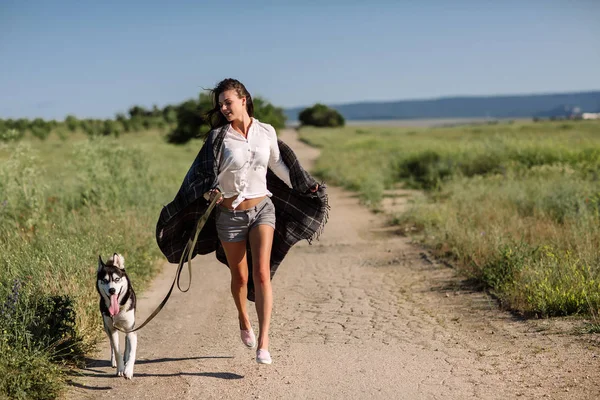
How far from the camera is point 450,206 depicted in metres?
14.1

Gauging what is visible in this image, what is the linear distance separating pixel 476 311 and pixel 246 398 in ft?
10.7

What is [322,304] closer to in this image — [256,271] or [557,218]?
[256,271]

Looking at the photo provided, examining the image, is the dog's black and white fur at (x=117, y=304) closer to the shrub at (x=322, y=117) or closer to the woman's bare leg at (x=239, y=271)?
the woman's bare leg at (x=239, y=271)

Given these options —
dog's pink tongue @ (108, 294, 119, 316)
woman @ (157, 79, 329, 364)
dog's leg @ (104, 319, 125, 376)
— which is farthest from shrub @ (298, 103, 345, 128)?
dog's pink tongue @ (108, 294, 119, 316)

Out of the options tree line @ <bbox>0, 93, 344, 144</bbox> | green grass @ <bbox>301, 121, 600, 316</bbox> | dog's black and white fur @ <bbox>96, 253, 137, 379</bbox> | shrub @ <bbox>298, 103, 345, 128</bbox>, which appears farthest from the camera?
shrub @ <bbox>298, 103, 345, 128</bbox>

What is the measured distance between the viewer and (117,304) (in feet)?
18.0

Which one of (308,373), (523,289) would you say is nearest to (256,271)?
(308,373)

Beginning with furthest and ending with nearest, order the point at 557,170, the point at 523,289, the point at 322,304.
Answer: the point at 557,170
the point at 322,304
the point at 523,289

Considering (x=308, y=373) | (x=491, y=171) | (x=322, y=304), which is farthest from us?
(x=491, y=171)

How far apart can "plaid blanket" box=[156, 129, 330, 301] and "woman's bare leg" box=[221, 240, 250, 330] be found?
356mm

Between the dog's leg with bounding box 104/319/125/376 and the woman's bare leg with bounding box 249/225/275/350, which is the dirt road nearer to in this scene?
the dog's leg with bounding box 104/319/125/376

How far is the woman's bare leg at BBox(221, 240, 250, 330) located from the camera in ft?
19.2

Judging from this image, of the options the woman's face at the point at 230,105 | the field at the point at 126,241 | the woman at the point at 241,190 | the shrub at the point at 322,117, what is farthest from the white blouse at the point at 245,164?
the shrub at the point at 322,117

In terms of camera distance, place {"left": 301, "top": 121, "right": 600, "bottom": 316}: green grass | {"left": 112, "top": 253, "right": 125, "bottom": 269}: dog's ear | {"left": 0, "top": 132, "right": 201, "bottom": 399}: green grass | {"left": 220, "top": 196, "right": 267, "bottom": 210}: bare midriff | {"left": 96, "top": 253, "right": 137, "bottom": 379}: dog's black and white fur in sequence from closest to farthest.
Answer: {"left": 0, "top": 132, "right": 201, "bottom": 399}: green grass → {"left": 96, "top": 253, "right": 137, "bottom": 379}: dog's black and white fur → {"left": 112, "top": 253, "right": 125, "bottom": 269}: dog's ear → {"left": 220, "top": 196, "right": 267, "bottom": 210}: bare midriff → {"left": 301, "top": 121, "right": 600, "bottom": 316}: green grass
